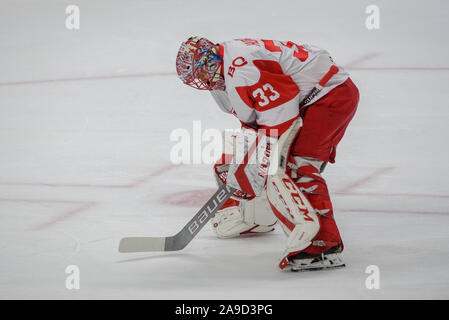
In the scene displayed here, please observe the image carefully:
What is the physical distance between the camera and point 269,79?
2.77 metres

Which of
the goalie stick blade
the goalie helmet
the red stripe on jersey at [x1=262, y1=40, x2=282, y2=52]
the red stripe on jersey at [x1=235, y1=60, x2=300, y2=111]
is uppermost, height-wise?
Result: the red stripe on jersey at [x1=262, y1=40, x2=282, y2=52]

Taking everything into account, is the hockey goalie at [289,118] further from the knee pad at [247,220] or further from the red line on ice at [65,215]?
the red line on ice at [65,215]

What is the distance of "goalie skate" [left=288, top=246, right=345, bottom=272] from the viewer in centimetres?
286

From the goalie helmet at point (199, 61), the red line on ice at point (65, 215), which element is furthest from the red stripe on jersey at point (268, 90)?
the red line on ice at point (65, 215)

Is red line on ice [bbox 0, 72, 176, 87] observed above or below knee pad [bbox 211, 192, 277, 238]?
above

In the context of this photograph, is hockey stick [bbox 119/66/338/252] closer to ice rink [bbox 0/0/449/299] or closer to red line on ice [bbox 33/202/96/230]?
ice rink [bbox 0/0/449/299]

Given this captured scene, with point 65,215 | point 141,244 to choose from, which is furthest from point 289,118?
point 65,215

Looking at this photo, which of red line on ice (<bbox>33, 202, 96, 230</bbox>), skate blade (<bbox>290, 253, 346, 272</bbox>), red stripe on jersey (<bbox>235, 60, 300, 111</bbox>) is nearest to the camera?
red stripe on jersey (<bbox>235, 60, 300, 111</bbox>)

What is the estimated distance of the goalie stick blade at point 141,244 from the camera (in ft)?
10.1

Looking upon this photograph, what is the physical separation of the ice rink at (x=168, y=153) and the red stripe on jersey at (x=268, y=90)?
0.62m

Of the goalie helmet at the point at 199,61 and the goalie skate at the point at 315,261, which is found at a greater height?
the goalie helmet at the point at 199,61

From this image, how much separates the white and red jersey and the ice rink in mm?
582

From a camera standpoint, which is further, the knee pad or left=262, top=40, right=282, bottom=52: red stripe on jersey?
the knee pad

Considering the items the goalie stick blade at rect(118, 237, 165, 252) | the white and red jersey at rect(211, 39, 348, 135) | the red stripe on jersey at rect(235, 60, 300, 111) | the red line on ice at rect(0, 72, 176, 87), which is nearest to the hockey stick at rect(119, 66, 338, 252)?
the goalie stick blade at rect(118, 237, 165, 252)
